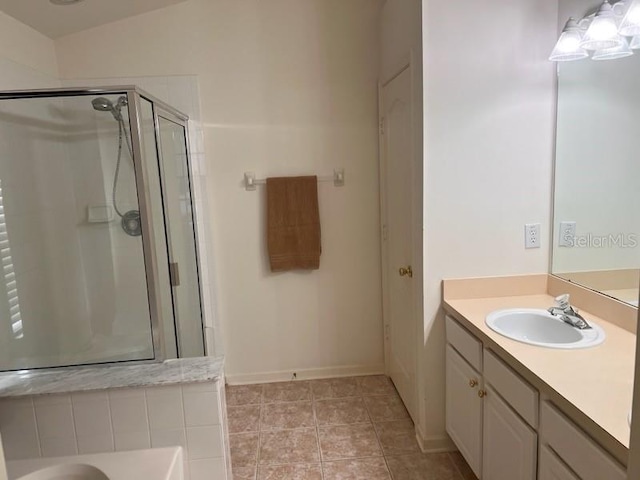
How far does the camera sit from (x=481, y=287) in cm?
209

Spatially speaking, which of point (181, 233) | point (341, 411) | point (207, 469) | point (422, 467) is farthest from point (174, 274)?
point (422, 467)

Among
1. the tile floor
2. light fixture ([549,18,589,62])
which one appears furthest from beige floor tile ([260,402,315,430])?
light fixture ([549,18,589,62])

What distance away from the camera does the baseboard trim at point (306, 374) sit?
3.06 meters

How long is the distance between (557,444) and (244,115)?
2480mm

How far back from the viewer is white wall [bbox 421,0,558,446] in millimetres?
1935

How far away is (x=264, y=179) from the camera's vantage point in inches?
113

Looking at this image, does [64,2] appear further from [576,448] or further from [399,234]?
[576,448]

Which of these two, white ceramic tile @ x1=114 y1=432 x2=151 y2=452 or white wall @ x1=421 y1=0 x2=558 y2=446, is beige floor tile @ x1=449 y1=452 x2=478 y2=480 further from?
white ceramic tile @ x1=114 y1=432 x2=151 y2=452

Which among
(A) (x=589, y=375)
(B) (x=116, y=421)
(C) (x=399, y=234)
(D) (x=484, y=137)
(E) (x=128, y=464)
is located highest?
(D) (x=484, y=137)

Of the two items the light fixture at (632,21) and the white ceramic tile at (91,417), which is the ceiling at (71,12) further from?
the light fixture at (632,21)

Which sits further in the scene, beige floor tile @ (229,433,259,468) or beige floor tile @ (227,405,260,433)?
beige floor tile @ (227,405,260,433)

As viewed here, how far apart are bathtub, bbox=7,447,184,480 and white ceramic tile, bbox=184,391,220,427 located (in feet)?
0.41

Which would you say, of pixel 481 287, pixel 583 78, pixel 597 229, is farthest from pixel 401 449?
pixel 583 78

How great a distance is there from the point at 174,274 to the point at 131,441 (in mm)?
874
